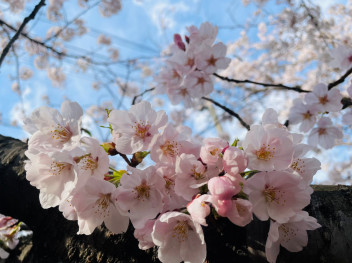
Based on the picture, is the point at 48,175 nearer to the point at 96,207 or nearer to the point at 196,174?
the point at 96,207

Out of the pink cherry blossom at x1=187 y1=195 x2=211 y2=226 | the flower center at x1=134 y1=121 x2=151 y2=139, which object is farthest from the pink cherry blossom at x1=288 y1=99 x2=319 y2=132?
the pink cherry blossom at x1=187 y1=195 x2=211 y2=226

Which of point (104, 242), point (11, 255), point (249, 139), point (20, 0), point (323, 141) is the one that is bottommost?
point (11, 255)

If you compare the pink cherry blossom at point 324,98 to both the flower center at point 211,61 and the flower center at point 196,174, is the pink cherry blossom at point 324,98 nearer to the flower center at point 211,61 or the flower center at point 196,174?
the flower center at point 211,61

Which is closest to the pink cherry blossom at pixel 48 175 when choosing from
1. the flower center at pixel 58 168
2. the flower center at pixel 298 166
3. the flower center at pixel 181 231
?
the flower center at pixel 58 168

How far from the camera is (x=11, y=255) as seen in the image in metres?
1.40

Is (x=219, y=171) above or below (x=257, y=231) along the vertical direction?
above

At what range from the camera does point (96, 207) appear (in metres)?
0.79

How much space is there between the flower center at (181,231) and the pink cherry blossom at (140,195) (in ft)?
0.23

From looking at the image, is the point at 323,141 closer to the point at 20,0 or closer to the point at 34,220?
the point at 34,220

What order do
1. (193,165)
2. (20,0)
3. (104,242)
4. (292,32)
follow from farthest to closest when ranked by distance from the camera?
(292,32) < (20,0) < (104,242) < (193,165)

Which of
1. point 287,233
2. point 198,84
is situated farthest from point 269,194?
point 198,84

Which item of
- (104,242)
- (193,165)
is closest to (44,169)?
(104,242)

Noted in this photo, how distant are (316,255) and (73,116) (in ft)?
2.95

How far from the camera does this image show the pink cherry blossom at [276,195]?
71 centimetres
